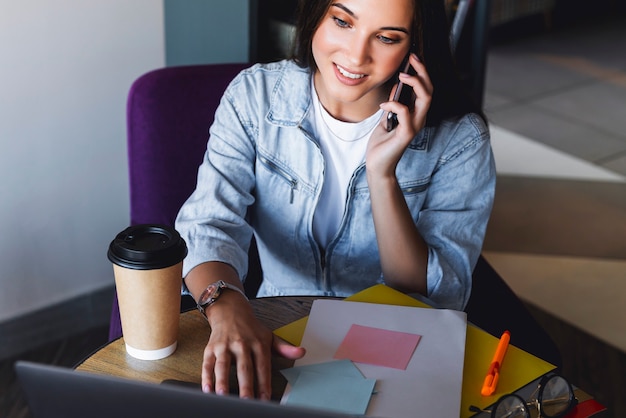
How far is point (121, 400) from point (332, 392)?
414 millimetres

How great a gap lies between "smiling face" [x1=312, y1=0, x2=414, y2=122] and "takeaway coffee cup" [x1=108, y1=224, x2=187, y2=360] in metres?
0.48

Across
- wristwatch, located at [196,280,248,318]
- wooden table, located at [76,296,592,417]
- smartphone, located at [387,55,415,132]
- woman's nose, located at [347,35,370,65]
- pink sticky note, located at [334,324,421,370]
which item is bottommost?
wooden table, located at [76,296,592,417]

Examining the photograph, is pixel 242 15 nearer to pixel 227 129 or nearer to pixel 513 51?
pixel 227 129

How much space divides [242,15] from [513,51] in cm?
328

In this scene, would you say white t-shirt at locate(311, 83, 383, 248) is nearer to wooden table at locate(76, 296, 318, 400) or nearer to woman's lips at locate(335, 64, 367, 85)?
woman's lips at locate(335, 64, 367, 85)

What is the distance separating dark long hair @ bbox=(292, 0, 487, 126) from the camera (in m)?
1.50

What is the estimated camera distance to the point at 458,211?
1.57 m

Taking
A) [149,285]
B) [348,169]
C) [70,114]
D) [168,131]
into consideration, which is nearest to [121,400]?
[149,285]

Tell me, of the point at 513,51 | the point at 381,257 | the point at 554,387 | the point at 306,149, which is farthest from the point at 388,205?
the point at 513,51

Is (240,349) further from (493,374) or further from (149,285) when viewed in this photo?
(493,374)

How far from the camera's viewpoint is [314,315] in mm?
1313

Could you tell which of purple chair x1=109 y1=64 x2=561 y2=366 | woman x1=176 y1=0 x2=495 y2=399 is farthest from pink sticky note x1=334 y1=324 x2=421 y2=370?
purple chair x1=109 y1=64 x2=561 y2=366

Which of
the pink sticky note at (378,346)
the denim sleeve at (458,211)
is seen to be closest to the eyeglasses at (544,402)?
the pink sticky note at (378,346)

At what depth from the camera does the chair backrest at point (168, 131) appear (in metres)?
1.89
